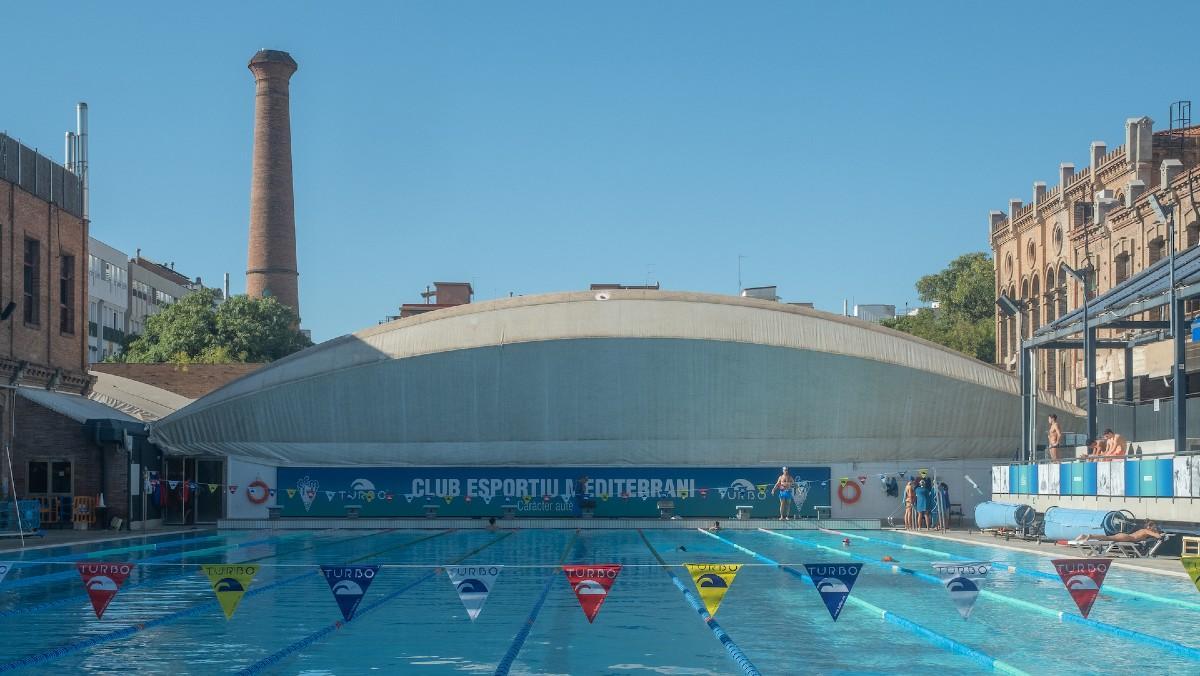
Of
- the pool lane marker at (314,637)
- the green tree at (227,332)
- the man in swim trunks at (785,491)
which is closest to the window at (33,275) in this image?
the man in swim trunks at (785,491)

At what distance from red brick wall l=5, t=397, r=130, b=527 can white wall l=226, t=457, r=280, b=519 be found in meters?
4.48

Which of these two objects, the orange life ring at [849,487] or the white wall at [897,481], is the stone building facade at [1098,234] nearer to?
the white wall at [897,481]

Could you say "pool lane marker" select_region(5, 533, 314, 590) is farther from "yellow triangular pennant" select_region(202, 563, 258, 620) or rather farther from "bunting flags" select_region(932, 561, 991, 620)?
"bunting flags" select_region(932, 561, 991, 620)

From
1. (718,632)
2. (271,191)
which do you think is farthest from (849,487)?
(271,191)

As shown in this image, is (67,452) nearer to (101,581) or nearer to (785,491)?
(785,491)

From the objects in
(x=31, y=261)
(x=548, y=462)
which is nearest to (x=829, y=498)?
(x=548, y=462)

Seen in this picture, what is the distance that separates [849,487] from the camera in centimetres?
3878

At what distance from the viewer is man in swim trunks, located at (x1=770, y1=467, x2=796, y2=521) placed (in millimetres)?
37875

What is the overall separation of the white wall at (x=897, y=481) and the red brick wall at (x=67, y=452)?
19.2m

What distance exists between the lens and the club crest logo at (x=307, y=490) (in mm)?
39250

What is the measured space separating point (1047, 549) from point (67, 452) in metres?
23.5

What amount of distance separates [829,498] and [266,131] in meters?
44.4

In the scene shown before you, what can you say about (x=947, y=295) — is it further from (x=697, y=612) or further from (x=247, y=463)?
(x=697, y=612)

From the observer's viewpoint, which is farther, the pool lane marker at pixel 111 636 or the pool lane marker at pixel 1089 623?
the pool lane marker at pixel 1089 623
